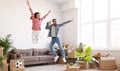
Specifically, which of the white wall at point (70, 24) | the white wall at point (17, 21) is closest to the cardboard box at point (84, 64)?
the white wall at point (70, 24)

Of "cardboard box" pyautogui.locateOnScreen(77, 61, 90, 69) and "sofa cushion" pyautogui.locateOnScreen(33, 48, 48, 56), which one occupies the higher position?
"sofa cushion" pyautogui.locateOnScreen(33, 48, 48, 56)

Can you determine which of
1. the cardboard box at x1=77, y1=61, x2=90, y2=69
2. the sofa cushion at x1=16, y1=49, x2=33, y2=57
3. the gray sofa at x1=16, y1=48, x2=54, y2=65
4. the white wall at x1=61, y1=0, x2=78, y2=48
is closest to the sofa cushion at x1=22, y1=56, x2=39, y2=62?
the gray sofa at x1=16, y1=48, x2=54, y2=65

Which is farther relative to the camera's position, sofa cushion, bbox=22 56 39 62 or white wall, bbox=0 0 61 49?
white wall, bbox=0 0 61 49

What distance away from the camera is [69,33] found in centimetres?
1055

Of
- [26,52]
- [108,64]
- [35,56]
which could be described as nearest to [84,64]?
[108,64]

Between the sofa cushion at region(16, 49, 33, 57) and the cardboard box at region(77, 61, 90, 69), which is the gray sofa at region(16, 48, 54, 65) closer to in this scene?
the sofa cushion at region(16, 49, 33, 57)

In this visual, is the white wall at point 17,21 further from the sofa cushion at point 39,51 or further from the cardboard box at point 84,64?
the cardboard box at point 84,64

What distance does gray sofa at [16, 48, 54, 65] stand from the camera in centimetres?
846

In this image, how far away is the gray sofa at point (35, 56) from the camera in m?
8.46

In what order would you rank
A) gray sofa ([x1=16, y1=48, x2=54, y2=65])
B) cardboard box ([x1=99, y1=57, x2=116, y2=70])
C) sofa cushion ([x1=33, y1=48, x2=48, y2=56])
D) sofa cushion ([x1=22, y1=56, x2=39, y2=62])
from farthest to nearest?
1. sofa cushion ([x1=33, y1=48, x2=48, y2=56])
2. gray sofa ([x1=16, y1=48, x2=54, y2=65])
3. sofa cushion ([x1=22, y1=56, x2=39, y2=62])
4. cardboard box ([x1=99, y1=57, x2=116, y2=70])

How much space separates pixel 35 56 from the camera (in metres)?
8.84

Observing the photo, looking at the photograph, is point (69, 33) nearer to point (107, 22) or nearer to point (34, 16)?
point (107, 22)

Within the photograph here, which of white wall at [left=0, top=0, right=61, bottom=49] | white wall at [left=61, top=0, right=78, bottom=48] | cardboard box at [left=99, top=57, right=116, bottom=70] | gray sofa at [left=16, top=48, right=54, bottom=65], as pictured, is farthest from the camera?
white wall at [left=61, top=0, right=78, bottom=48]

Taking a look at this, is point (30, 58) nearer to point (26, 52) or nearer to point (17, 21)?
point (26, 52)
